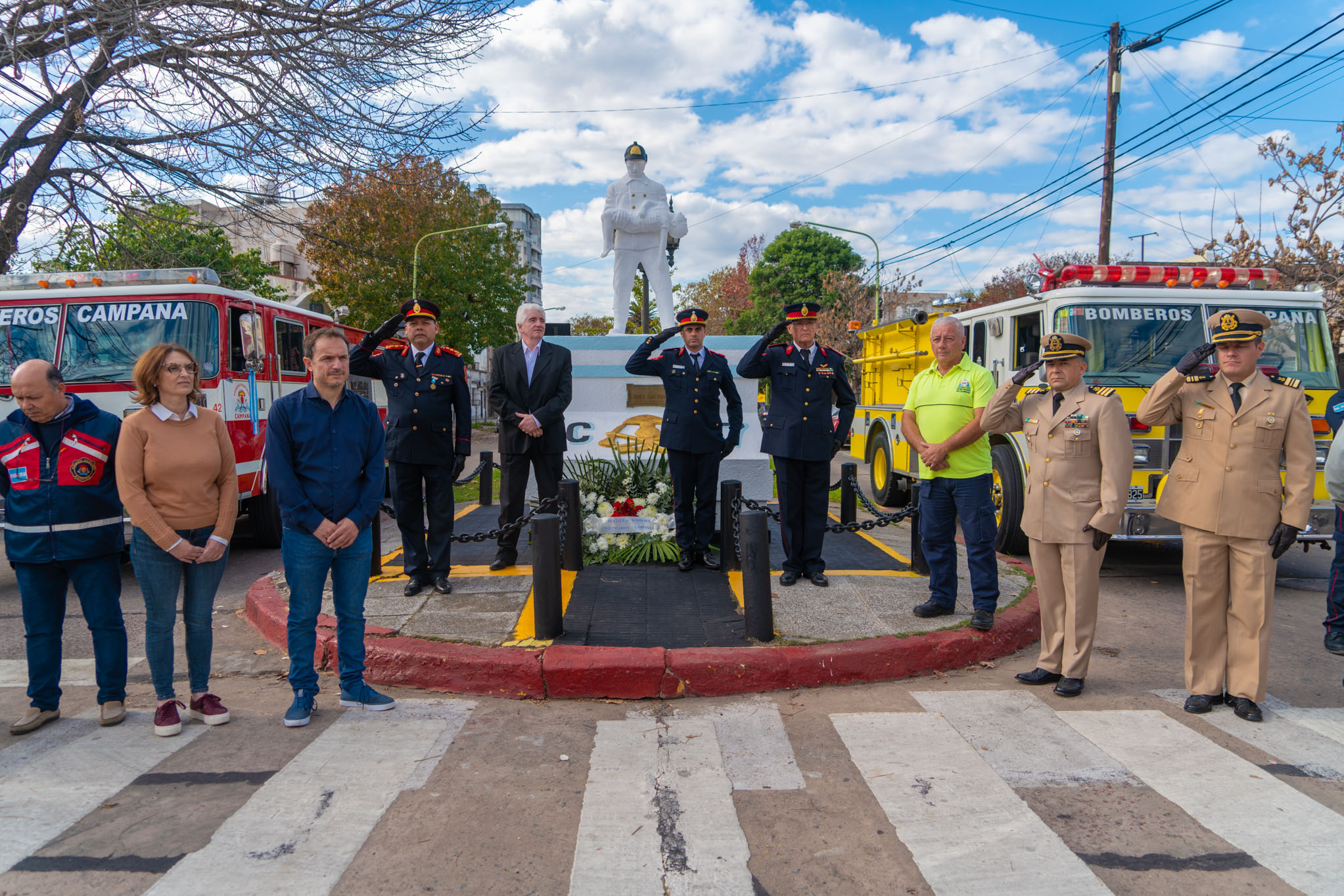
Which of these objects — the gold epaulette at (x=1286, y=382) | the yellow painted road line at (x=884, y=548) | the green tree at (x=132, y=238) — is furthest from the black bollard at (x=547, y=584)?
the green tree at (x=132, y=238)

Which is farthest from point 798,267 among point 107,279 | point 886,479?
point 107,279

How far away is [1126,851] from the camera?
2729mm

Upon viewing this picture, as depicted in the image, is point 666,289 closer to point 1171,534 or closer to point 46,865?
point 1171,534

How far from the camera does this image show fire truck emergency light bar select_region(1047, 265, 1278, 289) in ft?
24.2

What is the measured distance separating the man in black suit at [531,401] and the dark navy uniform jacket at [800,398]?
4.68 feet

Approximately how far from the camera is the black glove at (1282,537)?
3.87m

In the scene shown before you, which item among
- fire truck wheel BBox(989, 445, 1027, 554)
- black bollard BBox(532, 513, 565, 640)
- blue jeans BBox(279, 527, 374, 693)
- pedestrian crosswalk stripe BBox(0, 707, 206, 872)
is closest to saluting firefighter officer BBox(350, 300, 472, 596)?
black bollard BBox(532, 513, 565, 640)

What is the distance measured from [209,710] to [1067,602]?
4477 millimetres

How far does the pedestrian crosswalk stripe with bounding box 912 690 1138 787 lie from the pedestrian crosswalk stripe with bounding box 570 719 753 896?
1227mm

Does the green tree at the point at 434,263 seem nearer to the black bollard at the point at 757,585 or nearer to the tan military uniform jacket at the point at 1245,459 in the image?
the black bollard at the point at 757,585

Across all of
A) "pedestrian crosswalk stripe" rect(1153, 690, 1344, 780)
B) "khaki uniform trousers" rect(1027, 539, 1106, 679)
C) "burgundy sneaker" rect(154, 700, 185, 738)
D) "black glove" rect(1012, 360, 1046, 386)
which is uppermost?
"black glove" rect(1012, 360, 1046, 386)

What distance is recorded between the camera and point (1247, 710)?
395cm

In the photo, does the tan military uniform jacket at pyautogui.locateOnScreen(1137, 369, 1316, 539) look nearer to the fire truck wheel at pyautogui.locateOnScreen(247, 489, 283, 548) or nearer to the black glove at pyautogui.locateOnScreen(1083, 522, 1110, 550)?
the black glove at pyautogui.locateOnScreen(1083, 522, 1110, 550)

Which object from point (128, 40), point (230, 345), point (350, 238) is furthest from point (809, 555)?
point (350, 238)
